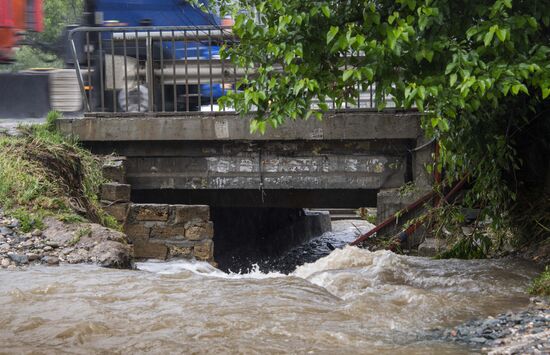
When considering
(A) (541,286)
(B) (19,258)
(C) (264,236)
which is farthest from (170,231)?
(A) (541,286)

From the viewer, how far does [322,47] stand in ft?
21.0

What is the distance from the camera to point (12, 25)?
6539 mm

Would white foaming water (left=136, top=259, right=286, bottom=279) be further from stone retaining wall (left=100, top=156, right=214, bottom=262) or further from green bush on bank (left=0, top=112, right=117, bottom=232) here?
green bush on bank (left=0, top=112, right=117, bottom=232)

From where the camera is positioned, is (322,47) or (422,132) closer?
(322,47)

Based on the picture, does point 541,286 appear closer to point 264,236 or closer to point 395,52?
point 395,52

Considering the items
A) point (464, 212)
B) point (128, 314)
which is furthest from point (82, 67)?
point (128, 314)

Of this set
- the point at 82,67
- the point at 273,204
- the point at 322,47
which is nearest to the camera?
the point at 322,47

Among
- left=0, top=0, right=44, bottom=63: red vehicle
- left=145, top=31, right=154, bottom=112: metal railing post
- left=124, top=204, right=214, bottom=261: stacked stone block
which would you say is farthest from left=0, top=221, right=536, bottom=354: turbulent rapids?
left=145, top=31, right=154, bottom=112: metal railing post

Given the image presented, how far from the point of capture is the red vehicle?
6.32 metres

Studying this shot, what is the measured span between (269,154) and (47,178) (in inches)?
123

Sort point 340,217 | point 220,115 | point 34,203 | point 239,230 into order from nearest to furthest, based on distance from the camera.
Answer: point 34,203 → point 220,115 → point 239,230 → point 340,217

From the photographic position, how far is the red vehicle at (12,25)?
6.32 metres

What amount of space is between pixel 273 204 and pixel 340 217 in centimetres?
885

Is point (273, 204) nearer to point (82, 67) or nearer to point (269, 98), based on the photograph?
point (82, 67)
